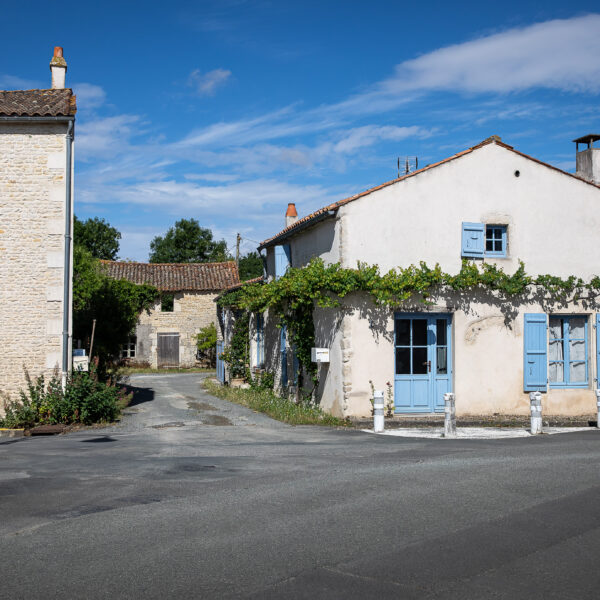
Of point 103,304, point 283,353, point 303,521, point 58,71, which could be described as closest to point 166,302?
point 103,304

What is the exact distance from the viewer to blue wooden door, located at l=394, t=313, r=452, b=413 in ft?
45.1

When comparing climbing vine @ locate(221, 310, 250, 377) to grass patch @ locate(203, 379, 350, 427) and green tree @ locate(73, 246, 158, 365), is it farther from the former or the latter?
green tree @ locate(73, 246, 158, 365)

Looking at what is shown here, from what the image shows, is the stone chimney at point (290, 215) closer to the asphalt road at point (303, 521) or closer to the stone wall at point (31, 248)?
the stone wall at point (31, 248)

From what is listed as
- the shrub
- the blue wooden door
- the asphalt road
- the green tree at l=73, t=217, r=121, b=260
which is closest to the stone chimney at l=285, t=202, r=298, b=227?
the blue wooden door

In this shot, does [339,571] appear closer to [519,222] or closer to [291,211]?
[519,222]

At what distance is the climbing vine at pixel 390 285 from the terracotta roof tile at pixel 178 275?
18482 millimetres

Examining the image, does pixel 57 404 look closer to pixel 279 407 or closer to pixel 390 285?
pixel 279 407

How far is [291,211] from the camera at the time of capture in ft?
67.9

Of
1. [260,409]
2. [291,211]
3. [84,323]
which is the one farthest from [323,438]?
[84,323]

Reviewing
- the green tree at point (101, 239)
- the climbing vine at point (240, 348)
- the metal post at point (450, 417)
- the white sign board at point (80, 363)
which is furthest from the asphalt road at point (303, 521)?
the green tree at point (101, 239)

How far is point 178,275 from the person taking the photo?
114 ft

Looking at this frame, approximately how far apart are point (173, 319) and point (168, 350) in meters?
1.54

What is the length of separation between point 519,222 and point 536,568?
10.9 meters

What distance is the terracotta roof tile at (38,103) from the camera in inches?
549
